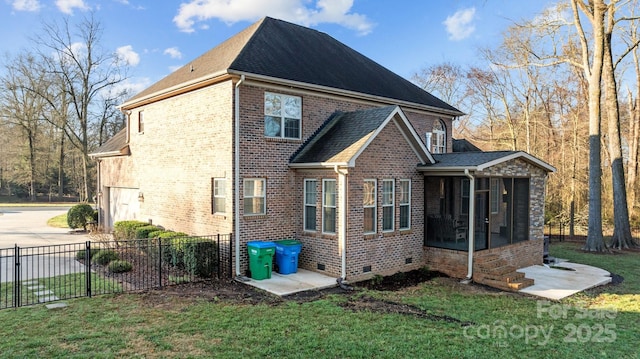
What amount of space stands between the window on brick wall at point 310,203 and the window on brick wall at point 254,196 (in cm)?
123

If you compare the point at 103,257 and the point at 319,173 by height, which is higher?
the point at 319,173

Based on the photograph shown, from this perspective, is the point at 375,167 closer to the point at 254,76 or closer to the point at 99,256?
the point at 254,76

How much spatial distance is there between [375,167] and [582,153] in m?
20.5

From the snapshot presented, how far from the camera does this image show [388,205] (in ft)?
38.9

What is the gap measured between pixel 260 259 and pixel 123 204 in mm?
10349

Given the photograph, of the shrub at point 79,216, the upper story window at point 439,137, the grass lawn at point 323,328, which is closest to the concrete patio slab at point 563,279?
the grass lawn at point 323,328

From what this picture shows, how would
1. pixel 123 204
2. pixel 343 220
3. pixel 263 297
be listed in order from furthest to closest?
pixel 123 204, pixel 343 220, pixel 263 297

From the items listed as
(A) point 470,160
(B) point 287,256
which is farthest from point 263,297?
(A) point 470,160

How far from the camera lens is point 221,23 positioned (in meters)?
Result: 20.9

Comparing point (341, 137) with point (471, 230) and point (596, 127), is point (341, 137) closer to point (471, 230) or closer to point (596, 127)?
point (471, 230)

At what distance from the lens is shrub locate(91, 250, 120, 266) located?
12.5 meters

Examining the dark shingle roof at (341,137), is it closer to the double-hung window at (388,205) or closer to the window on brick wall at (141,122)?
the double-hung window at (388,205)

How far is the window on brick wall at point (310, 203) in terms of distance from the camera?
38.5ft

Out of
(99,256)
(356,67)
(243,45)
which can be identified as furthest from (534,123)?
(99,256)
